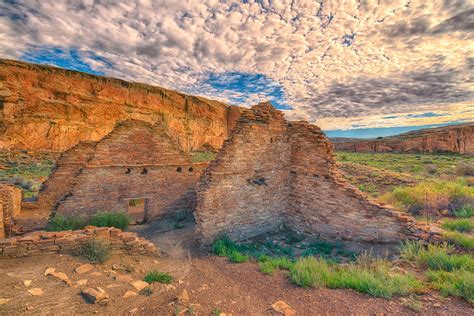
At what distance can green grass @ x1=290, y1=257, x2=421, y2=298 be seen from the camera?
374 centimetres

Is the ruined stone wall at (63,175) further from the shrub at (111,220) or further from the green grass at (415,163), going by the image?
the green grass at (415,163)

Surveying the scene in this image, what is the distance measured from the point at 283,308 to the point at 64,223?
7.78 m

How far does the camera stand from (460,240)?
214 inches

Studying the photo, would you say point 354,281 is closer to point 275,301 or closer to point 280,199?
point 275,301

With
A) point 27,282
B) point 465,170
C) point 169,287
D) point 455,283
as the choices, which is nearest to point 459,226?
point 455,283

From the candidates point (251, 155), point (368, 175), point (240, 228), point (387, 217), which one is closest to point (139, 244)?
point (240, 228)

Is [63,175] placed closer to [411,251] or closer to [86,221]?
[86,221]

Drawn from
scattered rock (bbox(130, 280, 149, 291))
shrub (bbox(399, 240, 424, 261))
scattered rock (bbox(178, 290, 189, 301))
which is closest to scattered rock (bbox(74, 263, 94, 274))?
scattered rock (bbox(130, 280, 149, 291))

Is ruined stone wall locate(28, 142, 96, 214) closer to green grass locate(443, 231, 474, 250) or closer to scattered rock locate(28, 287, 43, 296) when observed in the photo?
scattered rock locate(28, 287, 43, 296)

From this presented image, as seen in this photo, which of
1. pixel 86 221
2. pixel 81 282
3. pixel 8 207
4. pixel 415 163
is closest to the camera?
pixel 81 282

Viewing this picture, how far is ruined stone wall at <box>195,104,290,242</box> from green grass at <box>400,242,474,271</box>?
13.5 feet

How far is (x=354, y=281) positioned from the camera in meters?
4.05

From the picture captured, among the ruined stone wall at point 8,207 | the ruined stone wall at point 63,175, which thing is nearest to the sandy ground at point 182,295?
the ruined stone wall at point 8,207

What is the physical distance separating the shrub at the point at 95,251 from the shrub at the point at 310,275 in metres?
4.10
